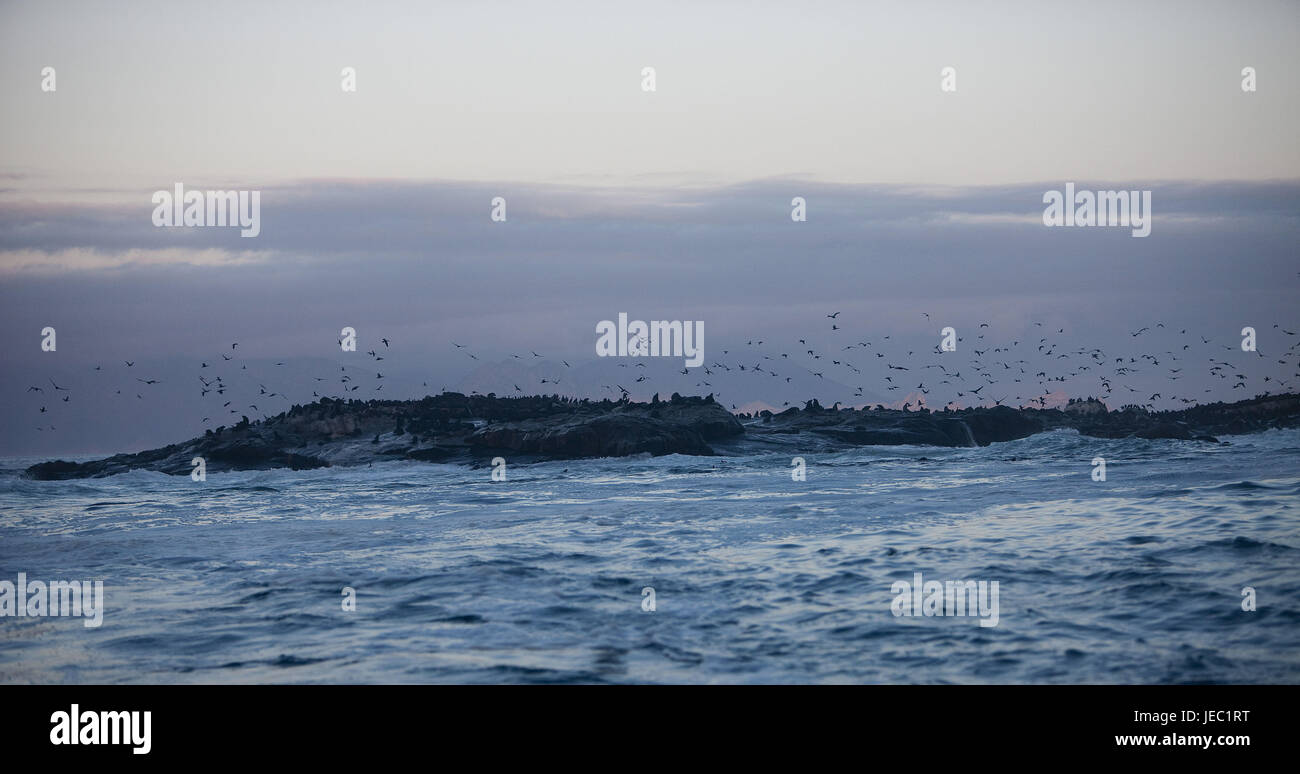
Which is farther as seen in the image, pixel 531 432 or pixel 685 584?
pixel 531 432

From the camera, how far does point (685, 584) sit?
17516mm

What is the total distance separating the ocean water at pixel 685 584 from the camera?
12133 millimetres

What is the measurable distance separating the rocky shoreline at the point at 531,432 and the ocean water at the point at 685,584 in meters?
24.7

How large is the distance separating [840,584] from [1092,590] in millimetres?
3764

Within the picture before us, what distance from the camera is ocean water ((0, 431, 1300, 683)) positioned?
39.8 ft

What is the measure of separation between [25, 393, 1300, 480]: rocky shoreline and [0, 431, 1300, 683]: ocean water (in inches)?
973

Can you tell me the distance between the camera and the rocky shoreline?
6134cm

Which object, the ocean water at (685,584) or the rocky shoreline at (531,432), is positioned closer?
the ocean water at (685,584)

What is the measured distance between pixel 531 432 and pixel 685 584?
4597 centimetres

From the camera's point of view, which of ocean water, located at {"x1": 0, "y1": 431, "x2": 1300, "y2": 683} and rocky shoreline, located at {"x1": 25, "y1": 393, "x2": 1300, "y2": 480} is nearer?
ocean water, located at {"x1": 0, "y1": 431, "x2": 1300, "y2": 683}

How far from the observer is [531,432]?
62.8 meters

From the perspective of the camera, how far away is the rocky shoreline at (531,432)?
61.3m
